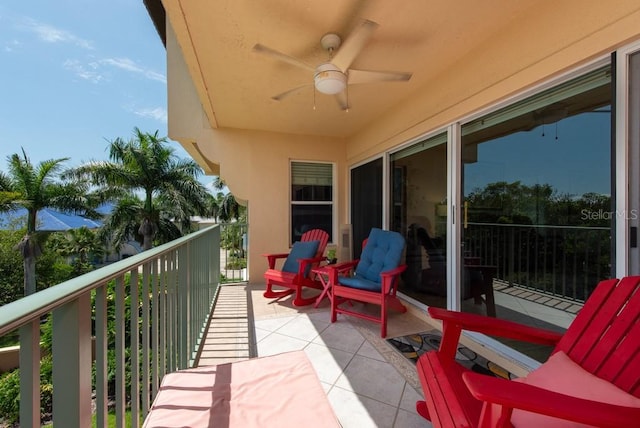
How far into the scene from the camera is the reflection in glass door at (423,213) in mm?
2869

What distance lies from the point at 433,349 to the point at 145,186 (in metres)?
11.8

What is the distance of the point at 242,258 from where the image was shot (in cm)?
579

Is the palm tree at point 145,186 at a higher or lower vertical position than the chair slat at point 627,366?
higher

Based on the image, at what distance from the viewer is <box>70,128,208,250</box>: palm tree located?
10.6 metres

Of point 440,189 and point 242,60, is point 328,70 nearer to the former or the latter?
point 242,60

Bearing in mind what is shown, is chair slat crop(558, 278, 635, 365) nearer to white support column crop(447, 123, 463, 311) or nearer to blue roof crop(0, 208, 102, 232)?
white support column crop(447, 123, 463, 311)

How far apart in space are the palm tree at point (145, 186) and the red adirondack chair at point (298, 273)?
29.0 ft

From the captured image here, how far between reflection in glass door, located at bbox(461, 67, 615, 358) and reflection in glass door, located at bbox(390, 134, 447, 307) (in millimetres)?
311

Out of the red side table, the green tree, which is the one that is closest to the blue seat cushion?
the red side table

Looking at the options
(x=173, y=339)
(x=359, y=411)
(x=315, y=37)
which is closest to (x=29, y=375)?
(x=173, y=339)

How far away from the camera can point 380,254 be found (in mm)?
3219

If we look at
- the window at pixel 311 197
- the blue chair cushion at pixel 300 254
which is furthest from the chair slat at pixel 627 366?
the window at pixel 311 197

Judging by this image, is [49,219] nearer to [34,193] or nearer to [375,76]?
[34,193]

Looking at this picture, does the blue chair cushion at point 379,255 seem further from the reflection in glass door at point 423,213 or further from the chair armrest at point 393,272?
the reflection in glass door at point 423,213
